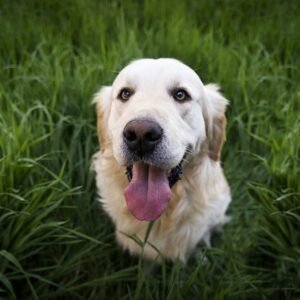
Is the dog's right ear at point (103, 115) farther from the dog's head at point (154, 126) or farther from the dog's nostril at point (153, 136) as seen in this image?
the dog's nostril at point (153, 136)

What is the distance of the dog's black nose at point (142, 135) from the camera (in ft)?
7.16

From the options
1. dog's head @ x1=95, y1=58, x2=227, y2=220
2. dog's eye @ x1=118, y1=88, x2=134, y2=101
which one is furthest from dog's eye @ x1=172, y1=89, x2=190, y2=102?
dog's eye @ x1=118, y1=88, x2=134, y2=101

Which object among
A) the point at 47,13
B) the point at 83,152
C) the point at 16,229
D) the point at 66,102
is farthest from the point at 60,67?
the point at 16,229

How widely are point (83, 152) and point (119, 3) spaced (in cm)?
214

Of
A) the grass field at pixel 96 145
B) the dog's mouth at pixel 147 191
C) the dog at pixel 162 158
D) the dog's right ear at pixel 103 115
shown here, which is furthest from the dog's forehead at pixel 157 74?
the grass field at pixel 96 145

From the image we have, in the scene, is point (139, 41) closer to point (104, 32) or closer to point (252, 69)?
point (104, 32)

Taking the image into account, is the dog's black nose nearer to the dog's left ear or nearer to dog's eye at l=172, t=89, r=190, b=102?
dog's eye at l=172, t=89, r=190, b=102

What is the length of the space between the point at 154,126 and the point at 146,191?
0.39 metres

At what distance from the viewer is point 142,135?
2.21 metres

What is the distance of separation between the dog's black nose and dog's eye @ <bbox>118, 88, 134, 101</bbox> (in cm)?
36

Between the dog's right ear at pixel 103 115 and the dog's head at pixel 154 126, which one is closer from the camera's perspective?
the dog's head at pixel 154 126

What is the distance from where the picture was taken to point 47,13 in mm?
4598

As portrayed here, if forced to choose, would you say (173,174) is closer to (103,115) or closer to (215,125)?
(215,125)

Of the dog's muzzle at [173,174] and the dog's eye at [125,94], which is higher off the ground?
the dog's eye at [125,94]
